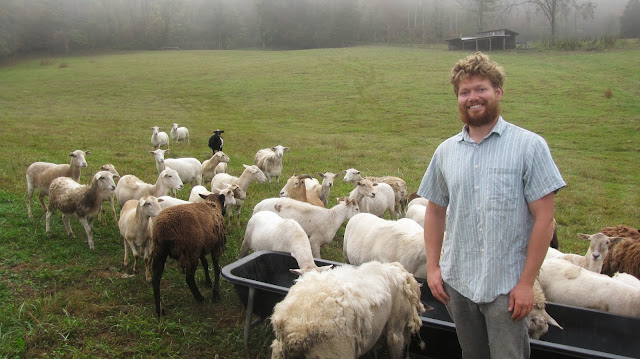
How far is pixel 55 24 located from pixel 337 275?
75.8 metres

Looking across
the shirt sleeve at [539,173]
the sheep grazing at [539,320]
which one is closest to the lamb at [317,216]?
the sheep grazing at [539,320]

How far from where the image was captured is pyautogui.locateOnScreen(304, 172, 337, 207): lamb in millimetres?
10219

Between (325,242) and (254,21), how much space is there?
8874 cm

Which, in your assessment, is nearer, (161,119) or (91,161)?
(91,161)

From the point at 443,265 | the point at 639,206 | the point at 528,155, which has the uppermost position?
the point at 528,155

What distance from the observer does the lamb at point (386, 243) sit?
572 centimetres

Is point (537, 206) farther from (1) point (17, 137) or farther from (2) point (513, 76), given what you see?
(2) point (513, 76)

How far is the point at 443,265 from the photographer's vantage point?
296 cm

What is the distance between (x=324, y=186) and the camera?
1038 cm

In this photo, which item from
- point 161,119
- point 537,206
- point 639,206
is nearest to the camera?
point 537,206

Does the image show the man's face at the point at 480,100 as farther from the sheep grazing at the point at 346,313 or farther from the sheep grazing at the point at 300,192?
the sheep grazing at the point at 300,192

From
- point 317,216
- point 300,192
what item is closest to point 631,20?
point 300,192

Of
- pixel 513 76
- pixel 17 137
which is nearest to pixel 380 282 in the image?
pixel 17 137

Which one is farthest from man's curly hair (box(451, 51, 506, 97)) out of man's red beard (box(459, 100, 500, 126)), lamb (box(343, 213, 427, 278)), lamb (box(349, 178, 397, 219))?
lamb (box(349, 178, 397, 219))
